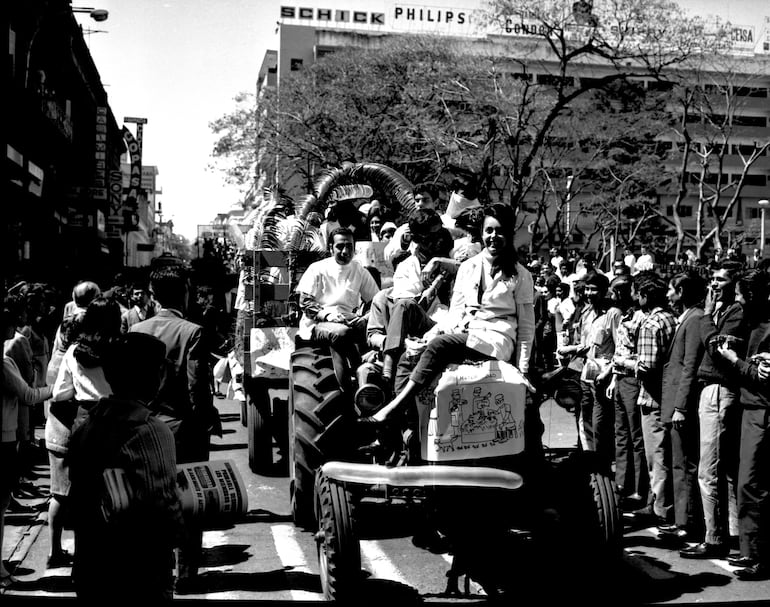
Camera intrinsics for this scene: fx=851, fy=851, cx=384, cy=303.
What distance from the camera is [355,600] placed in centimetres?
478

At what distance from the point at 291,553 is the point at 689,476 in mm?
3138

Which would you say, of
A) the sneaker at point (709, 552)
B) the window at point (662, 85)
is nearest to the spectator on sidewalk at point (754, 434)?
the sneaker at point (709, 552)

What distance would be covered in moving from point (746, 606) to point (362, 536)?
14.9ft

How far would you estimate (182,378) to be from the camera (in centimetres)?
506

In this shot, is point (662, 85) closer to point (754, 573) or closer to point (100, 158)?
point (100, 158)

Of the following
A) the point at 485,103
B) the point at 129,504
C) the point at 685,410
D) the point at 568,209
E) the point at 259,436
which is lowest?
the point at 259,436

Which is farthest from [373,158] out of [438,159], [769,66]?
[769,66]

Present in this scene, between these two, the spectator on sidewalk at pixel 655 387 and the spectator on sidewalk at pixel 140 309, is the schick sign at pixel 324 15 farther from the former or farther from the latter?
the spectator on sidewalk at pixel 655 387

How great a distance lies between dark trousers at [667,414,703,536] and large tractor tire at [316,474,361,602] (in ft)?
9.87

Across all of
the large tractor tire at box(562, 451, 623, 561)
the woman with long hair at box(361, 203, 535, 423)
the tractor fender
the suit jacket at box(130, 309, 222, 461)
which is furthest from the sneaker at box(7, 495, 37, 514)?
the large tractor tire at box(562, 451, 623, 561)

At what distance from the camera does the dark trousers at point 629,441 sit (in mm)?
7812

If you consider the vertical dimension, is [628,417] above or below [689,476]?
above

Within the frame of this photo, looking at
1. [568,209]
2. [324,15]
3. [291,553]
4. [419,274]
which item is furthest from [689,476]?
[324,15]

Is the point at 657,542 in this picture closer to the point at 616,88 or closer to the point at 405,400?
the point at 405,400
